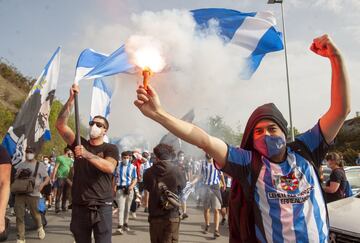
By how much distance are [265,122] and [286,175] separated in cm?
39

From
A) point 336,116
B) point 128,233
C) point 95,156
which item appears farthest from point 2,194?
point 128,233

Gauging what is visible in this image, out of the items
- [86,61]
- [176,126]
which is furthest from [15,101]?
[176,126]

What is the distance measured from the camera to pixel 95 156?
4.24 metres

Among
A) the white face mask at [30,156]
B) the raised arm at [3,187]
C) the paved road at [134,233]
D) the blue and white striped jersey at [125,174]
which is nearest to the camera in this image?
the raised arm at [3,187]

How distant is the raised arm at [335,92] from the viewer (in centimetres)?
252

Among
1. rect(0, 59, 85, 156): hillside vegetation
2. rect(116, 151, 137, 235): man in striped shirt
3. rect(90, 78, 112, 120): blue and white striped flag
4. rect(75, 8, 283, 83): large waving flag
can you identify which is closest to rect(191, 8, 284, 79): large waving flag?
rect(75, 8, 283, 83): large waving flag

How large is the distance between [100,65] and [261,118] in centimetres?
412

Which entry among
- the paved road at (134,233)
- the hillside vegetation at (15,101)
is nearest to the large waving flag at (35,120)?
the paved road at (134,233)

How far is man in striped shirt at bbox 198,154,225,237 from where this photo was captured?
902 cm

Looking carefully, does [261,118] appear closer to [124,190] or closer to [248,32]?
[248,32]

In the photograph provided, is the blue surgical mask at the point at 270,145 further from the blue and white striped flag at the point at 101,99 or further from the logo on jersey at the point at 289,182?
the blue and white striped flag at the point at 101,99

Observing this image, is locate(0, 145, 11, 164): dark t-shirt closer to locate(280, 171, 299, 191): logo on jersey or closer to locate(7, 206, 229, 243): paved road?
locate(280, 171, 299, 191): logo on jersey

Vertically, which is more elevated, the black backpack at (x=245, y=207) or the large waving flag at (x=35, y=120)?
the large waving flag at (x=35, y=120)

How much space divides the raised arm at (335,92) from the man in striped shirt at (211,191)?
642 centimetres
